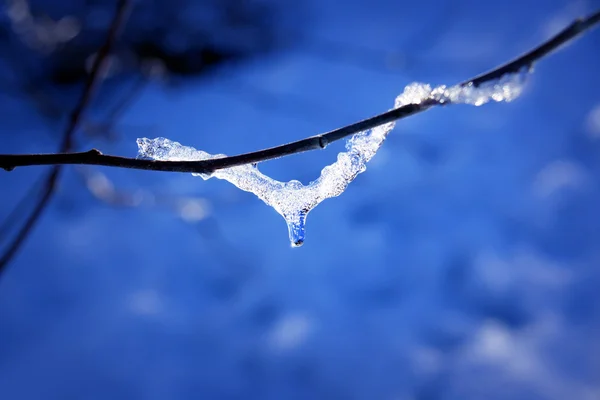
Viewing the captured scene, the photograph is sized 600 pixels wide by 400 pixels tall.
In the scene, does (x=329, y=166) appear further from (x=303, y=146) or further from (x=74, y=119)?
(x=74, y=119)

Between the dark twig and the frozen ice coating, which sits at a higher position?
the dark twig

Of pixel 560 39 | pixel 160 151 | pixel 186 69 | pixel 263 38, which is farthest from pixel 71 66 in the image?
pixel 560 39

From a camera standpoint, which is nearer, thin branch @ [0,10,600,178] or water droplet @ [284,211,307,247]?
thin branch @ [0,10,600,178]

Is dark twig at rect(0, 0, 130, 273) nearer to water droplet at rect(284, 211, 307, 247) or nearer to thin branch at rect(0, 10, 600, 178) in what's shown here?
thin branch at rect(0, 10, 600, 178)

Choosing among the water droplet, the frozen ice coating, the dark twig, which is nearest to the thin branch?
the frozen ice coating

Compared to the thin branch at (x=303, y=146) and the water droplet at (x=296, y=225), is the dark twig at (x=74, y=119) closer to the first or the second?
the thin branch at (x=303, y=146)

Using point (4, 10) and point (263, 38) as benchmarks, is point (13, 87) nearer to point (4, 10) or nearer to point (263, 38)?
point (4, 10)

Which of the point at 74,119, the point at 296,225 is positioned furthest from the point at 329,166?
the point at 74,119
